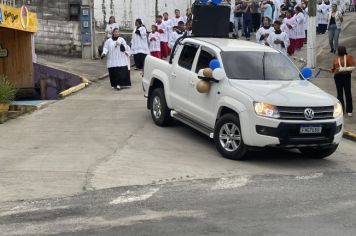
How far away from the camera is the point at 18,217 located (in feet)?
21.8

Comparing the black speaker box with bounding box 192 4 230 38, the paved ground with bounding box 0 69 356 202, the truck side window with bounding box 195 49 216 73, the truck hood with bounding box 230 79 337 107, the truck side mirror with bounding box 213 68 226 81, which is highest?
the black speaker box with bounding box 192 4 230 38

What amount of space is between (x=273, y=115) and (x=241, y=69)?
1.54 metres

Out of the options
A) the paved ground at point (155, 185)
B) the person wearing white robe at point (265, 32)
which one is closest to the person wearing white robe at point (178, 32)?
the person wearing white robe at point (265, 32)

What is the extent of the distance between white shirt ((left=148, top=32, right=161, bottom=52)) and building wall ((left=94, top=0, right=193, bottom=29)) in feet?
19.1

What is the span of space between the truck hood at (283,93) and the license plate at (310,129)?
0.33 metres

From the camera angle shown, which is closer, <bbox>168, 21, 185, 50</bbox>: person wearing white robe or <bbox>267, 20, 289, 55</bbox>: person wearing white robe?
<bbox>267, 20, 289, 55</bbox>: person wearing white robe

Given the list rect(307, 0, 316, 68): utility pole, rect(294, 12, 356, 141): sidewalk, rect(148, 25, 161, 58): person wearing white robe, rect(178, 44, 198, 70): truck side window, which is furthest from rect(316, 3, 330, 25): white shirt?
rect(178, 44, 198, 70): truck side window

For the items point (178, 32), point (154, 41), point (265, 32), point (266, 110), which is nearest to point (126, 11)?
point (154, 41)

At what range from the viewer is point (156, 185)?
803cm

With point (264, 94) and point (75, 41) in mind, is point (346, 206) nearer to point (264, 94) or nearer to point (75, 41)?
point (264, 94)

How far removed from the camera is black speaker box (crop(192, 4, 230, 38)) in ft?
43.9

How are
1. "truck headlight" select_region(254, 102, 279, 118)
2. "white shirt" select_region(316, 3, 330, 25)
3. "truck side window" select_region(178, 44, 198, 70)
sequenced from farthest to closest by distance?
"white shirt" select_region(316, 3, 330, 25) → "truck side window" select_region(178, 44, 198, 70) → "truck headlight" select_region(254, 102, 279, 118)

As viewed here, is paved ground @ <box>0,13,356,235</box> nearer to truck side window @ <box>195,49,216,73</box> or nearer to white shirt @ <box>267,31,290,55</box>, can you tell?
truck side window @ <box>195,49,216,73</box>

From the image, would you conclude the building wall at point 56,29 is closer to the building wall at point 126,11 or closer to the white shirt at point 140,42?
the white shirt at point 140,42
